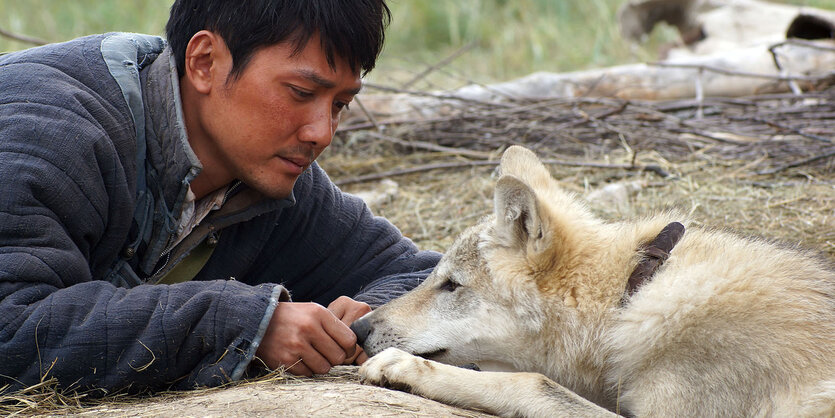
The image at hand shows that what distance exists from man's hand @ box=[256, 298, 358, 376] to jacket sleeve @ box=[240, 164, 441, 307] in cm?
84

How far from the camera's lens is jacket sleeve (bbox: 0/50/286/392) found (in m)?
2.60

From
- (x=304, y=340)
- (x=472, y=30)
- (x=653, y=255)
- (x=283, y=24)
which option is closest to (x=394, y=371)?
(x=304, y=340)

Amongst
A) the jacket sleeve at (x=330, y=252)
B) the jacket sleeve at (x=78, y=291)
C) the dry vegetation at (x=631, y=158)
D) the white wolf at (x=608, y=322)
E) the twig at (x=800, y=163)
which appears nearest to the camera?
the jacket sleeve at (x=78, y=291)

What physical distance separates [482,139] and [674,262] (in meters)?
4.23

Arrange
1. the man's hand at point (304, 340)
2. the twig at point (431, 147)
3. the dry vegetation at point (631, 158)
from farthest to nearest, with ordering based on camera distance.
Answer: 1. the twig at point (431, 147)
2. the dry vegetation at point (631, 158)
3. the man's hand at point (304, 340)

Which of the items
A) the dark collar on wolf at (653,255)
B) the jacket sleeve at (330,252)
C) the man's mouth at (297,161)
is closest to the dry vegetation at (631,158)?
the jacket sleeve at (330,252)

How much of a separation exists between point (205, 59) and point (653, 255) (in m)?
1.88

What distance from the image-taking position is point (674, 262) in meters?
3.10

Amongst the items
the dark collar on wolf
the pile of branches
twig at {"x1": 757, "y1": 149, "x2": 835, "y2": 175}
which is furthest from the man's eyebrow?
twig at {"x1": 757, "y1": 149, "x2": 835, "y2": 175}

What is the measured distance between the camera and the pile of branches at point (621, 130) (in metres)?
6.50

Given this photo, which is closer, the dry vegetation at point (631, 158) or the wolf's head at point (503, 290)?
the wolf's head at point (503, 290)

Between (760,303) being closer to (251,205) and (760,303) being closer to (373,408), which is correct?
(373,408)

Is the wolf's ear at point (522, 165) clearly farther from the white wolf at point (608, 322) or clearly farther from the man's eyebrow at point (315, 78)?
the man's eyebrow at point (315, 78)

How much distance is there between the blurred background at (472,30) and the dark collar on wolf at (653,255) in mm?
7556
